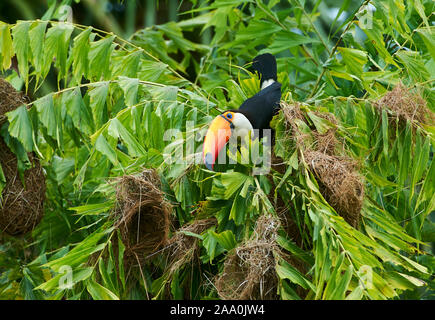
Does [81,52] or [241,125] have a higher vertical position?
[81,52]

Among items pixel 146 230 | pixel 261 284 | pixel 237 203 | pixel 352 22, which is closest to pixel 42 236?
pixel 146 230

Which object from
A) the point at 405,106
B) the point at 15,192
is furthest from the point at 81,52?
the point at 405,106

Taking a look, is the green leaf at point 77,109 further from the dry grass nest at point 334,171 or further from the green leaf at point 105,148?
the dry grass nest at point 334,171

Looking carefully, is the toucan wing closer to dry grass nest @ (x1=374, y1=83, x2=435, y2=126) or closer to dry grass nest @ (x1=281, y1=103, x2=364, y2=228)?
dry grass nest @ (x1=281, y1=103, x2=364, y2=228)

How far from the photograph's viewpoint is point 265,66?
3.37 metres

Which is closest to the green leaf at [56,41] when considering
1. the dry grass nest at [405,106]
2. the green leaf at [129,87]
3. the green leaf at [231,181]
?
the green leaf at [129,87]

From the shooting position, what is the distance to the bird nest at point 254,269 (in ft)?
6.86

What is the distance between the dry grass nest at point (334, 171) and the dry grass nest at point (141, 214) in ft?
1.95

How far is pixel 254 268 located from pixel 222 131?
80cm

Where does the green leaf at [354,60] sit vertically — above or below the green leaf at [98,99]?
above

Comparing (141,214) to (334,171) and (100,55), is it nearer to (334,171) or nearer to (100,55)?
(334,171)

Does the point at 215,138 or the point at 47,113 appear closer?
the point at 215,138

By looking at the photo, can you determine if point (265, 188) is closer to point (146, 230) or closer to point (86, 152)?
point (146, 230)

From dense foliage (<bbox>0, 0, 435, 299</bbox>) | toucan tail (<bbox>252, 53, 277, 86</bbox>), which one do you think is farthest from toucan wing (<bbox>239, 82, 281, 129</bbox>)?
toucan tail (<bbox>252, 53, 277, 86</bbox>)
